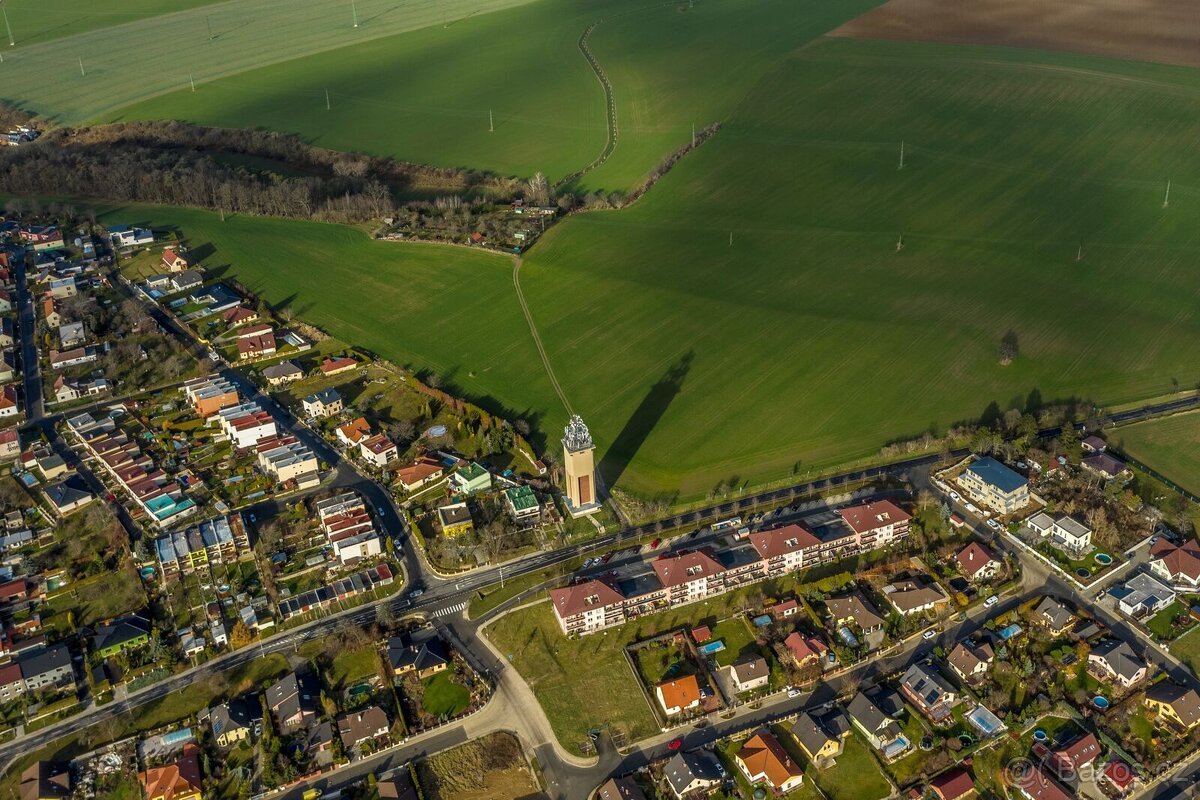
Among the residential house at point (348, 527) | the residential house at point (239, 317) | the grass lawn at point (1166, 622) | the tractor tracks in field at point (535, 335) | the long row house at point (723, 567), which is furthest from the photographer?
the residential house at point (239, 317)

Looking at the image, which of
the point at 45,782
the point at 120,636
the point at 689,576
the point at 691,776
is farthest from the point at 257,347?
the point at 691,776

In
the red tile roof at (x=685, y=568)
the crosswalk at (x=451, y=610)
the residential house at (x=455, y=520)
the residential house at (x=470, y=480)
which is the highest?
the residential house at (x=470, y=480)

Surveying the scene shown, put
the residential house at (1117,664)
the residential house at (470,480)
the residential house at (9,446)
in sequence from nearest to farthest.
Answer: the residential house at (1117,664), the residential house at (470,480), the residential house at (9,446)

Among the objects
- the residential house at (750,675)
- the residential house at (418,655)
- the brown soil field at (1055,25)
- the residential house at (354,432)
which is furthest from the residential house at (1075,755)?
the brown soil field at (1055,25)

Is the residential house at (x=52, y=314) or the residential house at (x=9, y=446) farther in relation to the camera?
the residential house at (x=52, y=314)

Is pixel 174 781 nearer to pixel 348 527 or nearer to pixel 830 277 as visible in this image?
pixel 348 527

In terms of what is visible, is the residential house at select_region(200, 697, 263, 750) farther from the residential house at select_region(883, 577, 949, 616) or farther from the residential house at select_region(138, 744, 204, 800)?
the residential house at select_region(883, 577, 949, 616)

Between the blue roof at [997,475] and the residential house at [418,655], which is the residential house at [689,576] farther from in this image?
the blue roof at [997,475]

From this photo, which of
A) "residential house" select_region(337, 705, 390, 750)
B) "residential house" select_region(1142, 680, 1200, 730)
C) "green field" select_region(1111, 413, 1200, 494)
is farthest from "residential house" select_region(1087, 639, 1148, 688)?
"residential house" select_region(337, 705, 390, 750)
